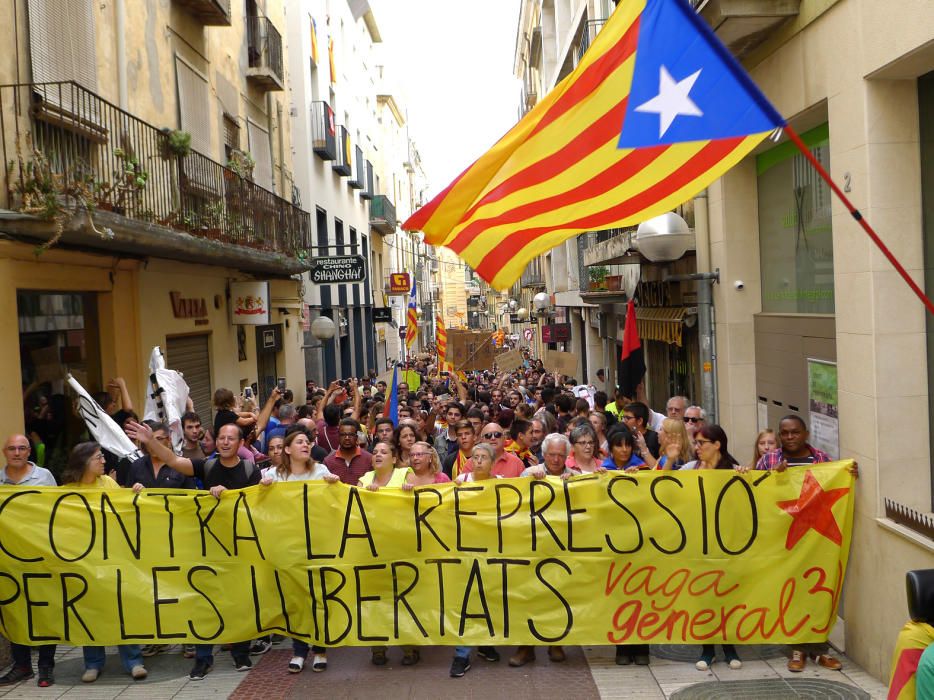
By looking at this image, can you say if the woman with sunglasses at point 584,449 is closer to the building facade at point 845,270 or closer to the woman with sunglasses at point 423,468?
the woman with sunglasses at point 423,468

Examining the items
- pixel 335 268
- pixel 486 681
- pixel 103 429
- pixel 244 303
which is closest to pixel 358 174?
pixel 335 268

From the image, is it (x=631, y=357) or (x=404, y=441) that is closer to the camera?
(x=404, y=441)

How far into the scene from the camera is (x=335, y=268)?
19.6 meters

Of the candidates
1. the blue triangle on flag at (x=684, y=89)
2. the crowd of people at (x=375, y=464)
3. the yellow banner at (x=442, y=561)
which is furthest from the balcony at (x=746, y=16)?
the yellow banner at (x=442, y=561)

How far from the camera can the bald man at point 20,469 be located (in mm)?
6824

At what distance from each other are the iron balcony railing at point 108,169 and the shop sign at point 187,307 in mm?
1053

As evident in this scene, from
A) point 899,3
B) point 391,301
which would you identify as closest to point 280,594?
point 899,3

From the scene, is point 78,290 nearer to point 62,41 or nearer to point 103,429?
point 62,41

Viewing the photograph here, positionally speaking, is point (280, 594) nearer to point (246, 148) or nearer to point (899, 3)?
point (899, 3)

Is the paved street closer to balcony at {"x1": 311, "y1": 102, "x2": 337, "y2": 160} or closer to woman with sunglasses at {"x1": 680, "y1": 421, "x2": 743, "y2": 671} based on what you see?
woman with sunglasses at {"x1": 680, "y1": 421, "x2": 743, "y2": 671}

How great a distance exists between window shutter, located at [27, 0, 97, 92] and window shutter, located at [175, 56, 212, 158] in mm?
3186

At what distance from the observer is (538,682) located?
20.7 ft

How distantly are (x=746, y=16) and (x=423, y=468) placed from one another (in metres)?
4.27

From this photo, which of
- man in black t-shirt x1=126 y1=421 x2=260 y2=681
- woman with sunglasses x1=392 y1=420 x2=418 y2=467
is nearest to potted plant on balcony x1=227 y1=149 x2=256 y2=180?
woman with sunglasses x1=392 y1=420 x2=418 y2=467
